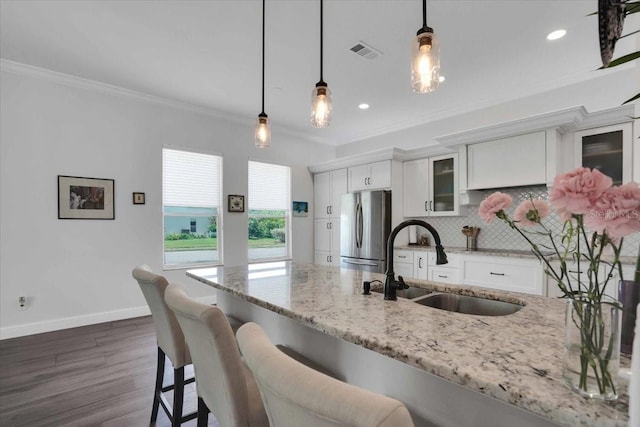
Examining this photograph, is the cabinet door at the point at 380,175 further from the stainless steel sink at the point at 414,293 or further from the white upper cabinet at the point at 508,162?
the stainless steel sink at the point at 414,293

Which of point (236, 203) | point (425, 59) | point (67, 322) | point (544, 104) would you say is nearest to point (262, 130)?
point (425, 59)

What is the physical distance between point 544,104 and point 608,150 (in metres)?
0.91

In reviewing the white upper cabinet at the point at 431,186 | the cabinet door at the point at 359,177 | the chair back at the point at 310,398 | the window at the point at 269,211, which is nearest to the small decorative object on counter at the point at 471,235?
the white upper cabinet at the point at 431,186

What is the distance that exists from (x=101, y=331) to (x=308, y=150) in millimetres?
4174

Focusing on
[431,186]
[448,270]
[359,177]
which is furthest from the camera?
[359,177]

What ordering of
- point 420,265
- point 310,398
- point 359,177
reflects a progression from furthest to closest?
1. point 359,177
2. point 420,265
3. point 310,398

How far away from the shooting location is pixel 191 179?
4.58 metres

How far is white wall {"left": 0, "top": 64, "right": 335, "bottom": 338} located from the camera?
336 cm

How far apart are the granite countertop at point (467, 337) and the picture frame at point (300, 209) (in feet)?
13.1

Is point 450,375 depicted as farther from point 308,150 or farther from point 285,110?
point 308,150

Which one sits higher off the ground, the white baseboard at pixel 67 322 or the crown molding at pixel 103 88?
the crown molding at pixel 103 88

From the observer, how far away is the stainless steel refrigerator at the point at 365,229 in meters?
4.56

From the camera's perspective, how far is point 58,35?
110 inches

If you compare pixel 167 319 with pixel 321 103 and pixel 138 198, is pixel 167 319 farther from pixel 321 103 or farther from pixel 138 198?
pixel 138 198
